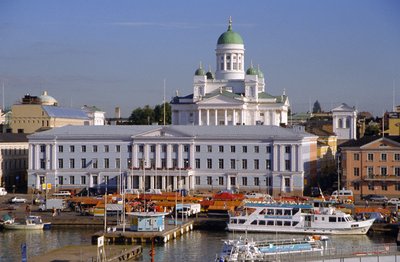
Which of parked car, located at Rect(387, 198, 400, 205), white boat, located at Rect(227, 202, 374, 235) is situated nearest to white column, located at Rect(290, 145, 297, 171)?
parked car, located at Rect(387, 198, 400, 205)

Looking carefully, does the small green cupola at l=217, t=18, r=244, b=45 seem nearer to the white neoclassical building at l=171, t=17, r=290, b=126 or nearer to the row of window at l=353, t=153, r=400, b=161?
the white neoclassical building at l=171, t=17, r=290, b=126

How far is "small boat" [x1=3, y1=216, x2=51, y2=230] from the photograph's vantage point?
48.5 m

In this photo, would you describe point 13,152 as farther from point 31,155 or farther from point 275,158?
point 275,158

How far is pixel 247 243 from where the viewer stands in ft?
117

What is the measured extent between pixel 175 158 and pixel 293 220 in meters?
18.6

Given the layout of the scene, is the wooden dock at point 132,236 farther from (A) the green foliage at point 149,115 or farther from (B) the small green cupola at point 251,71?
(A) the green foliage at point 149,115

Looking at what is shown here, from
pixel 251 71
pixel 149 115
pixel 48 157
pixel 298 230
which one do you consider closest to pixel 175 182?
pixel 48 157

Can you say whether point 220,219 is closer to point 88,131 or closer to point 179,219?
point 179,219

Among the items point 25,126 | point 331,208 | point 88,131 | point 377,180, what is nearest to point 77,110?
point 25,126

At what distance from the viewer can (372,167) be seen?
60844 millimetres

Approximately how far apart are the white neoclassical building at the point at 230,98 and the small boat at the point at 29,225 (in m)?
33.3

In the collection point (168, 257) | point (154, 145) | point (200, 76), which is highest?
point (200, 76)

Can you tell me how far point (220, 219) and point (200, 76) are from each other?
127ft

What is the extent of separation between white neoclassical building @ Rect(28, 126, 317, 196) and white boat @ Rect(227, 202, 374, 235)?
47.2 ft
